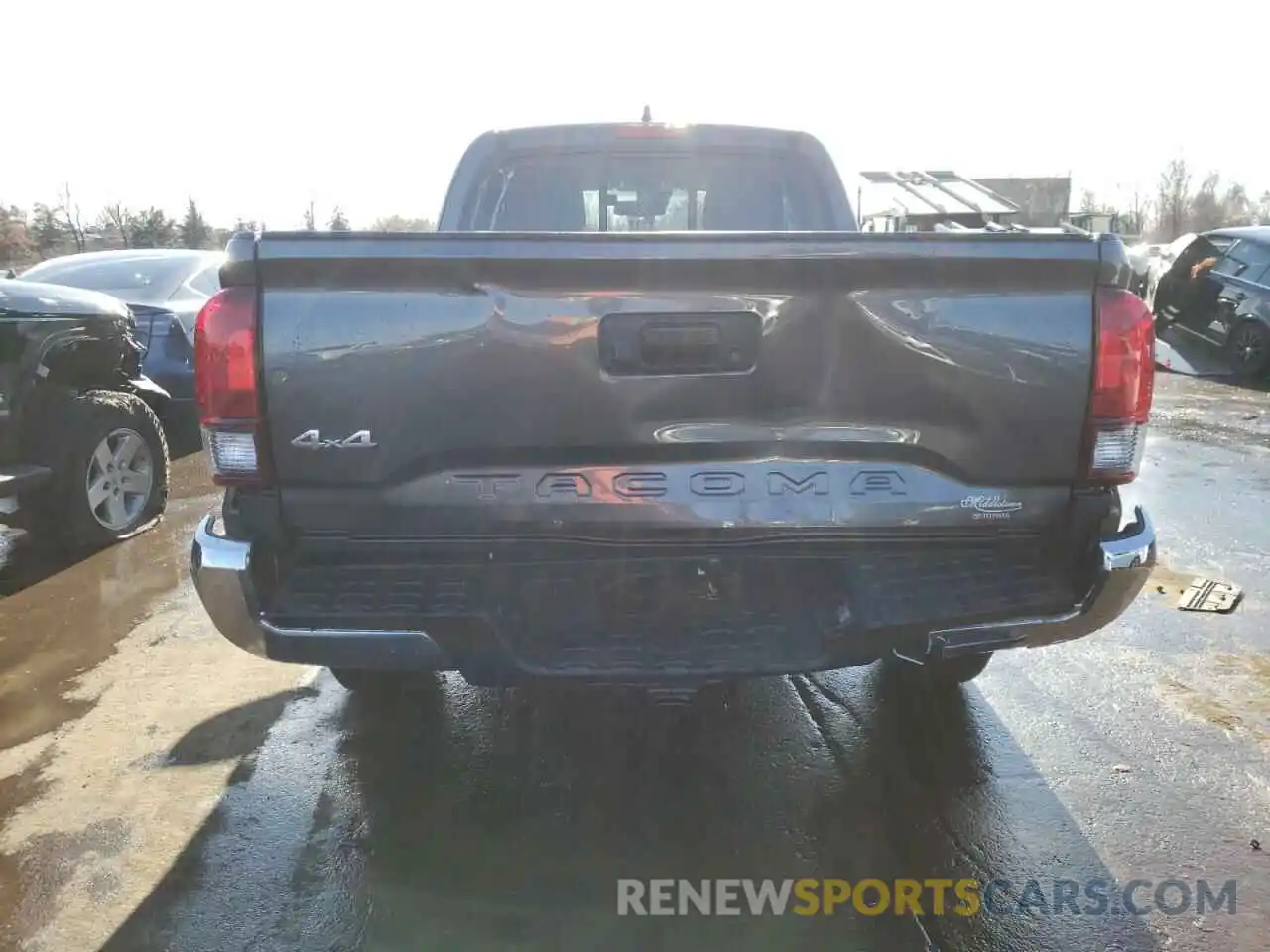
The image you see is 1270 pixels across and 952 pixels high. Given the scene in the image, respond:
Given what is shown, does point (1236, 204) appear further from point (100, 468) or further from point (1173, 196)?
point (100, 468)

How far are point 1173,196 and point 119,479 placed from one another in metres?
86.8

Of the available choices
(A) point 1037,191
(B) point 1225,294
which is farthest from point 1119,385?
(A) point 1037,191

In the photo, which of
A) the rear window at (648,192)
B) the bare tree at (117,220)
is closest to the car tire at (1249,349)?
the rear window at (648,192)

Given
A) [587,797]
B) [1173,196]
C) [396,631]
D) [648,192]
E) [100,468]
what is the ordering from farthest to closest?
[1173,196] → [100,468] → [648,192] → [587,797] → [396,631]

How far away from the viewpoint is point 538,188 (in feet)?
13.5

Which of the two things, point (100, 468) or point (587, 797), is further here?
point (100, 468)

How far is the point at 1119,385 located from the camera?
244 centimetres

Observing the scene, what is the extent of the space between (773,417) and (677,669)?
685 mm

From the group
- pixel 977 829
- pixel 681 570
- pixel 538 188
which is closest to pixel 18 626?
pixel 538 188

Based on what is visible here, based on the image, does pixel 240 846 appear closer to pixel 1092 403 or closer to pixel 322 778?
pixel 322 778

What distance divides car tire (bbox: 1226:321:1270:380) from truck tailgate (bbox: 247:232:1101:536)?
10.9 metres

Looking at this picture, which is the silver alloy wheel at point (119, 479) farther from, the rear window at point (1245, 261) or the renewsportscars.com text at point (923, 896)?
the rear window at point (1245, 261)

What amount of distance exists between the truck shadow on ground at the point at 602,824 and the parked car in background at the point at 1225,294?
33.3 ft

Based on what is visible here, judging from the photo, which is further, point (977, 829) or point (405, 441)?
point (977, 829)
